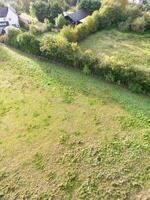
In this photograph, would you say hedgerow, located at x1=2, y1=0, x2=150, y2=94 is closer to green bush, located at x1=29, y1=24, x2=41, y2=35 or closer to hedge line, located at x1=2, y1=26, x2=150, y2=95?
hedge line, located at x1=2, y1=26, x2=150, y2=95

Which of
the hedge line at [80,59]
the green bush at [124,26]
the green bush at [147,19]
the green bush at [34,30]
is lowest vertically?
the hedge line at [80,59]

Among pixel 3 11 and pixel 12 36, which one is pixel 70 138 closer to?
pixel 12 36

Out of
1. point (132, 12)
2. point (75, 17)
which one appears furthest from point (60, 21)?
point (132, 12)

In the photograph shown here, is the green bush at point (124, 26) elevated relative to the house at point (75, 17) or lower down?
lower down

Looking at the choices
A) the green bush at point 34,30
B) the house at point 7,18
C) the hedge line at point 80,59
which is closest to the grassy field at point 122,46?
the hedge line at point 80,59

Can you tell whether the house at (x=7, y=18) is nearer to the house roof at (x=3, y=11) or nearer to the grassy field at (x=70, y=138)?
the house roof at (x=3, y=11)
